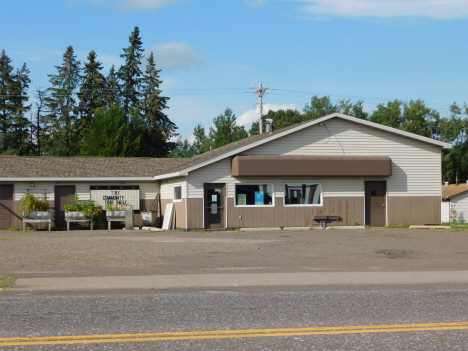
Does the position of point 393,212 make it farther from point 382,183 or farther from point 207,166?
point 207,166

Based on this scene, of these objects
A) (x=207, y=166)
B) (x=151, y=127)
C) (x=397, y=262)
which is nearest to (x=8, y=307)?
(x=397, y=262)

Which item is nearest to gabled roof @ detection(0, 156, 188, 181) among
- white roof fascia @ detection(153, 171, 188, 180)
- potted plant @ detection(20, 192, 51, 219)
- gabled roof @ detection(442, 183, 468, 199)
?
potted plant @ detection(20, 192, 51, 219)

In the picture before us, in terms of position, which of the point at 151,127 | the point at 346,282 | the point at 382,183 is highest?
the point at 151,127

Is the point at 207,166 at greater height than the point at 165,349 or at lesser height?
greater

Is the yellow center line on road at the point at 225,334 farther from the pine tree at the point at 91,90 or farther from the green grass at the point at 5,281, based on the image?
the pine tree at the point at 91,90

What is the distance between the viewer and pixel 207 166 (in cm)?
2762

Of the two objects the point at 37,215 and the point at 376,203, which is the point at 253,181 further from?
the point at 37,215

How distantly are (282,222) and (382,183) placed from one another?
5.43m

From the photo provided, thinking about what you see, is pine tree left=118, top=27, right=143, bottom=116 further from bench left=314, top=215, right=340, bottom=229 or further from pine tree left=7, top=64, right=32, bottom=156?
bench left=314, top=215, right=340, bottom=229

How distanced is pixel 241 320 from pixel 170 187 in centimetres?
2200

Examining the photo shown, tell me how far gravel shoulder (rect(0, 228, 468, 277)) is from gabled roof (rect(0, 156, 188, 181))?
9.34m

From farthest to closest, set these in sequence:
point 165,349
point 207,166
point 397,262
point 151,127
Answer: point 151,127 < point 207,166 < point 397,262 < point 165,349

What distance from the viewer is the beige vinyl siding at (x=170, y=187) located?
27719mm

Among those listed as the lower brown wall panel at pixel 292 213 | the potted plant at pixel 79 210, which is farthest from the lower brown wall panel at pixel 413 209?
the potted plant at pixel 79 210
